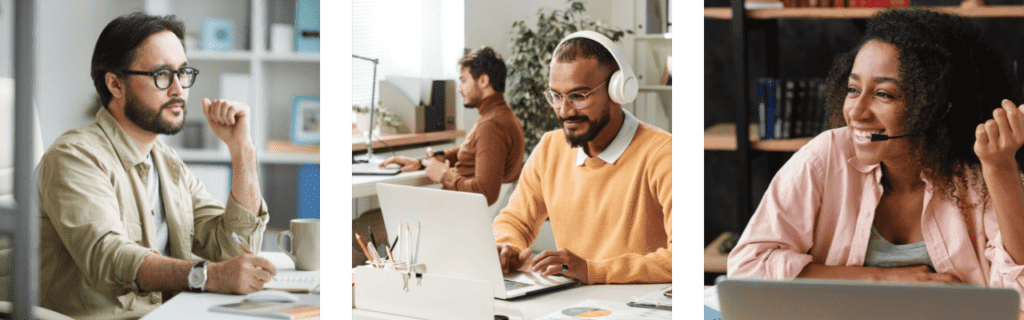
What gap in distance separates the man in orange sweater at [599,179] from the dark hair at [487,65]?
15cm

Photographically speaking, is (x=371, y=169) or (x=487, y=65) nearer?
(x=487, y=65)

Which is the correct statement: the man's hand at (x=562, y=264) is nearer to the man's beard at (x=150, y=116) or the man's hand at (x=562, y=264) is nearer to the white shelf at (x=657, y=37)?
the white shelf at (x=657, y=37)

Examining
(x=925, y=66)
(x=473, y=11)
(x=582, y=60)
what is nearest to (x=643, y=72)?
(x=582, y=60)

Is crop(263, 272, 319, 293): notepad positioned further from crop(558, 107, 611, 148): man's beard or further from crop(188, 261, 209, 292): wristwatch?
crop(558, 107, 611, 148): man's beard

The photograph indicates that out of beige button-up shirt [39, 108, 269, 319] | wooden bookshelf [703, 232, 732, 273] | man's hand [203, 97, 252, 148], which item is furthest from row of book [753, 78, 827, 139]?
beige button-up shirt [39, 108, 269, 319]

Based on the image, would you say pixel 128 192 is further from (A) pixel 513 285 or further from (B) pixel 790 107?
(B) pixel 790 107

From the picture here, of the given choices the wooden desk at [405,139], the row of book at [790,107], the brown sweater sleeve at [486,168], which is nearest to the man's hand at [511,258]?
the brown sweater sleeve at [486,168]

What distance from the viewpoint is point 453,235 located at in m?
2.21

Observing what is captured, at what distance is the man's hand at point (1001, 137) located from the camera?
182 cm

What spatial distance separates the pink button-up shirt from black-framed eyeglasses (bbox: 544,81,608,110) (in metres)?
0.51

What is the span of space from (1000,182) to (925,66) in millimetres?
305

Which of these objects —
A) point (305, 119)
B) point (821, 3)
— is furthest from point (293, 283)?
point (821, 3)

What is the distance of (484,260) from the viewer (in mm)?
2164

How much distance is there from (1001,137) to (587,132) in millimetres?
941
